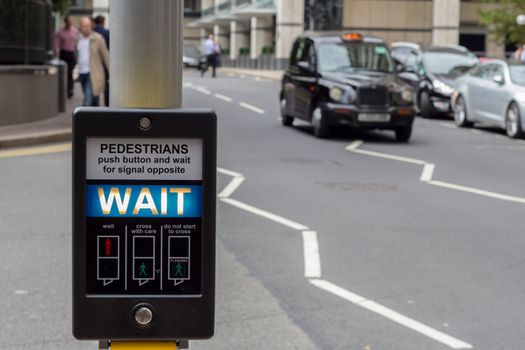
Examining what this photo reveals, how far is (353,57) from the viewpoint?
19.5 m

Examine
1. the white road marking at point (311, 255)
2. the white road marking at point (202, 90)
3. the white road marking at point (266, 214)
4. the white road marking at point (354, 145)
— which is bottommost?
the white road marking at point (202, 90)

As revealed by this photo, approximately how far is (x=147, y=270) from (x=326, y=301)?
418 centimetres

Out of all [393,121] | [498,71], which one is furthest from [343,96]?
[498,71]

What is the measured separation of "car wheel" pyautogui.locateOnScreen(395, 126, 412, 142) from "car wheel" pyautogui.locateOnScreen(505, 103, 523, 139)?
2.26 metres

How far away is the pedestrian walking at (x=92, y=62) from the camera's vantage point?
57.8 feet

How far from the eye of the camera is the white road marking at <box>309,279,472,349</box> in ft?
18.1

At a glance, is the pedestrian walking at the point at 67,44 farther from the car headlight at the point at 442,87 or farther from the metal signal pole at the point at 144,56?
the metal signal pole at the point at 144,56

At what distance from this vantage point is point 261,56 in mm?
63688

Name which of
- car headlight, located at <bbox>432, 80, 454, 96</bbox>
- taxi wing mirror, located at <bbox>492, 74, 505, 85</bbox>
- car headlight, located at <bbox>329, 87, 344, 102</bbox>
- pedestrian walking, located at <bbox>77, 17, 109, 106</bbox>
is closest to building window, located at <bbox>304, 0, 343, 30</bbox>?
car headlight, located at <bbox>432, 80, 454, 96</bbox>

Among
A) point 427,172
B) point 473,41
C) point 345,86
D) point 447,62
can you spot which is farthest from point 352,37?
point 473,41

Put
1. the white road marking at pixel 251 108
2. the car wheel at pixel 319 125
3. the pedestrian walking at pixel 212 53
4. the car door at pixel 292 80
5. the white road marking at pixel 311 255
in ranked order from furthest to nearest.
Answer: the pedestrian walking at pixel 212 53 → the white road marking at pixel 251 108 → the car door at pixel 292 80 → the car wheel at pixel 319 125 → the white road marking at pixel 311 255

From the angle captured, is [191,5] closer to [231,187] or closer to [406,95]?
[406,95]

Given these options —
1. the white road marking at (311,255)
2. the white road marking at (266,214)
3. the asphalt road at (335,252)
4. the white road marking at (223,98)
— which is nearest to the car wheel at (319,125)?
the asphalt road at (335,252)

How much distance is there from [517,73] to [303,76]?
4.34 meters
